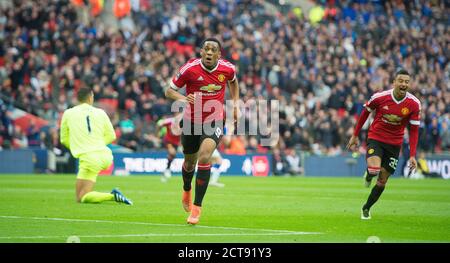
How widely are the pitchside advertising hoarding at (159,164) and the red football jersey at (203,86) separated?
1847 centimetres

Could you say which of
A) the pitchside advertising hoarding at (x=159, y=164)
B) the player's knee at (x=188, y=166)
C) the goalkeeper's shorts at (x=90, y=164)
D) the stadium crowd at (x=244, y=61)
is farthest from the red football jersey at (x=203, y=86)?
the stadium crowd at (x=244, y=61)

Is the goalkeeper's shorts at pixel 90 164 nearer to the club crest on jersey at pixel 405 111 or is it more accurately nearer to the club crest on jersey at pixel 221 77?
the club crest on jersey at pixel 221 77

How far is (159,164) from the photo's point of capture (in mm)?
33312

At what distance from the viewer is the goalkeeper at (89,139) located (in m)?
16.8

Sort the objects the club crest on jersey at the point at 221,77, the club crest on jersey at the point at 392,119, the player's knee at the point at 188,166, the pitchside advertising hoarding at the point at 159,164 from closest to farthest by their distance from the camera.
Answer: the club crest on jersey at the point at 221,77 < the player's knee at the point at 188,166 < the club crest on jersey at the point at 392,119 < the pitchside advertising hoarding at the point at 159,164

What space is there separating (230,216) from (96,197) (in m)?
3.12

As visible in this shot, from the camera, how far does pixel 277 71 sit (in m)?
38.1

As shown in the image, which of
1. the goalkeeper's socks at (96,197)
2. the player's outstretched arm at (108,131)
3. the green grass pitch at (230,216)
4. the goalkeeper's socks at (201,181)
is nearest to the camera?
the green grass pitch at (230,216)

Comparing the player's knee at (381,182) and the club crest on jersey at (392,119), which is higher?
the club crest on jersey at (392,119)

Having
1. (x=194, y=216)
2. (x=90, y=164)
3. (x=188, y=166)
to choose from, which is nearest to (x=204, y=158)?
(x=194, y=216)

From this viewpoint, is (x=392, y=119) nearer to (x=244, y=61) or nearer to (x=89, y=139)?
(x=89, y=139)

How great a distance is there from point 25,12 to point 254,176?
1063cm
